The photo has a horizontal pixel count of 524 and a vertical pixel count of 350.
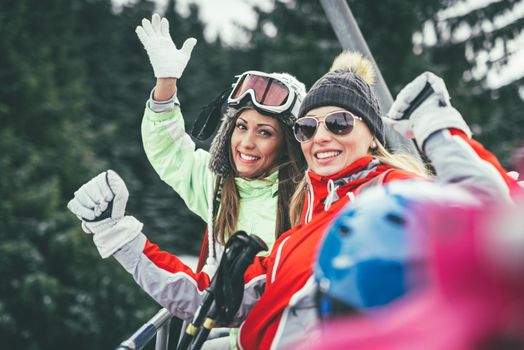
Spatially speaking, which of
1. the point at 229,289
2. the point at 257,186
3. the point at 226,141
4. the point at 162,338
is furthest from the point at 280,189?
the point at 229,289

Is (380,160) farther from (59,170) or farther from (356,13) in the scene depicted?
(59,170)

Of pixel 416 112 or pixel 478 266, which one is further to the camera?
pixel 416 112

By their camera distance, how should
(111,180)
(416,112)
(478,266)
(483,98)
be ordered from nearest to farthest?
(478,266)
(416,112)
(111,180)
(483,98)

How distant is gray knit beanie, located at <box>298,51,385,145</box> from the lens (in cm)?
234

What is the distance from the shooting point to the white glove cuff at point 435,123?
1.59m

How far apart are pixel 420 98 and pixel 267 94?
1471mm

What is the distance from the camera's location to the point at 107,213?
226 cm

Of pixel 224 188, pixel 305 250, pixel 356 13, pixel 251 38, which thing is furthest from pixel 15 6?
pixel 305 250

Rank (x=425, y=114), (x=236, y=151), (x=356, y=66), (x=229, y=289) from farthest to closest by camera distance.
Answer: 1. (x=236, y=151)
2. (x=356, y=66)
3. (x=229, y=289)
4. (x=425, y=114)

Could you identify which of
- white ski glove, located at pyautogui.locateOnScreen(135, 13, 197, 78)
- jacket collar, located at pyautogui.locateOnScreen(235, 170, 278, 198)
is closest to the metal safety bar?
jacket collar, located at pyautogui.locateOnScreen(235, 170, 278, 198)

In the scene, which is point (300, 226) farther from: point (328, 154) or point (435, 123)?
point (435, 123)

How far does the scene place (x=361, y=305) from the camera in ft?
3.52

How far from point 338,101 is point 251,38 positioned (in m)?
13.2

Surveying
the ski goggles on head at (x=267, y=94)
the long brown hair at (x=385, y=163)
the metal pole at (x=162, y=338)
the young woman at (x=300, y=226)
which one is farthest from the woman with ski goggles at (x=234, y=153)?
the young woman at (x=300, y=226)
